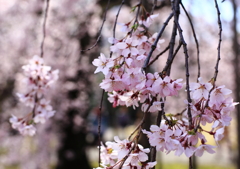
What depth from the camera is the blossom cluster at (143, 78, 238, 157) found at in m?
0.73

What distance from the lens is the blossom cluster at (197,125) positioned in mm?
726

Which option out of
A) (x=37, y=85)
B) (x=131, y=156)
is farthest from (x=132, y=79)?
(x=37, y=85)

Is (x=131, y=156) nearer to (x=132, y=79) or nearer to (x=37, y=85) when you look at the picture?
(x=132, y=79)

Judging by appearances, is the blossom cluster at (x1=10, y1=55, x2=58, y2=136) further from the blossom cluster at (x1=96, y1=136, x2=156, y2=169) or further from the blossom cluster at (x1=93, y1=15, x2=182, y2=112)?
the blossom cluster at (x1=96, y1=136, x2=156, y2=169)

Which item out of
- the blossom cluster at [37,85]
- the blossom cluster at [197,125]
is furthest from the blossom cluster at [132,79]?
the blossom cluster at [37,85]

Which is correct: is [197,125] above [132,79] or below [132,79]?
below

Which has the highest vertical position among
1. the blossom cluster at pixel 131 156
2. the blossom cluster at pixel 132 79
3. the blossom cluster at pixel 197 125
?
the blossom cluster at pixel 132 79

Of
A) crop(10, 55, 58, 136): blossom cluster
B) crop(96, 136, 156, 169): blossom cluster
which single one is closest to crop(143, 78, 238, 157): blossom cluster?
crop(96, 136, 156, 169): blossom cluster

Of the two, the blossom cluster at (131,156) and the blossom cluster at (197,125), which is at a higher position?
A: the blossom cluster at (197,125)

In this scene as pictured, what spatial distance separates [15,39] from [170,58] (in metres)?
4.71

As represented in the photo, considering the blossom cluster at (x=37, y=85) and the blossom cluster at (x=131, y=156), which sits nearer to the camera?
the blossom cluster at (x=131, y=156)

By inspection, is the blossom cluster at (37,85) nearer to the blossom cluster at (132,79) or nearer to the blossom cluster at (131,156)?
the blossom cluster at (132,79)

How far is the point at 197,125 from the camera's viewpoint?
0.75 m

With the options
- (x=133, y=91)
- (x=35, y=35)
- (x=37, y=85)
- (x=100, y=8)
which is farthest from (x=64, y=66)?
(x=133, y=91)
